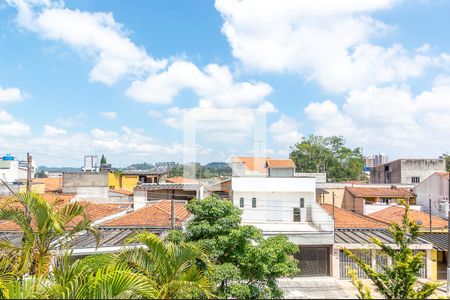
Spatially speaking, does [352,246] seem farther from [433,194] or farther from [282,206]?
[433,194]

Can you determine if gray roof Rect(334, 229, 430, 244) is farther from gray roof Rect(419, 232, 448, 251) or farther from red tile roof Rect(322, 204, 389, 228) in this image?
gray roof Rect(419, 232, 448, 251)

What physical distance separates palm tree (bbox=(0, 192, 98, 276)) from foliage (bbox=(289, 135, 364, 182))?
48.8 metres

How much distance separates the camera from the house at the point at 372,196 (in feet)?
87.7

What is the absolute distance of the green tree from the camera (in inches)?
259

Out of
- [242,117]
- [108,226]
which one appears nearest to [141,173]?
[108,226]

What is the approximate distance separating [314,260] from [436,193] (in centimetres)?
1402

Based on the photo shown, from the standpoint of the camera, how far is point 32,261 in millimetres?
4977

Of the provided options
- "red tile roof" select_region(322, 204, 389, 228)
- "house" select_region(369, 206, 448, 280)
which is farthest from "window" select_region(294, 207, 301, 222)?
"house" select_region(369, 206, 448, 280)

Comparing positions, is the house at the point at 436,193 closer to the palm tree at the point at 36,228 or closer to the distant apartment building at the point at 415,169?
the distant apartment building at the point at 415,169

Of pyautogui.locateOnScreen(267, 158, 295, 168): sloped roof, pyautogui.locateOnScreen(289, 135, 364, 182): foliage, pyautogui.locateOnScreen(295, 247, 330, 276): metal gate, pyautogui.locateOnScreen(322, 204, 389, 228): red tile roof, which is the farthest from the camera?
pyautogui.locateOnScreen(289, 135, 364, 182): foliage

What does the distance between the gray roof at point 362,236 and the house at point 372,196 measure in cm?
892

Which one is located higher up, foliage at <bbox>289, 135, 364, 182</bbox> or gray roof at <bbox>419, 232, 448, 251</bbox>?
foliage at <bbox>289, 135, 364, 182</bbox>

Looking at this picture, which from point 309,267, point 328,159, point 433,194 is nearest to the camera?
point 309,267

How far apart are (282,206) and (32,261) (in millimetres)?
17289
